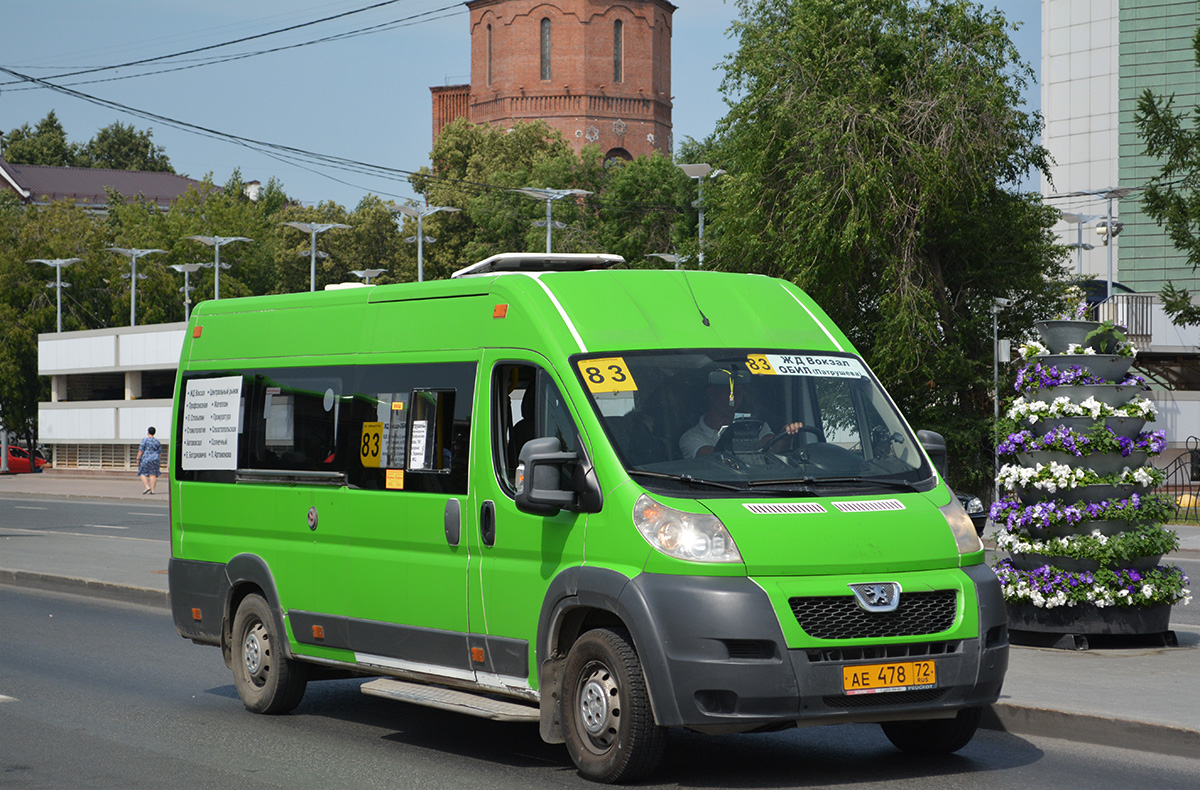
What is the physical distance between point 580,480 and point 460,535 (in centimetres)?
100

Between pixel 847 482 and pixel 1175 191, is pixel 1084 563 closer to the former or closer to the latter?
pixel 847 482

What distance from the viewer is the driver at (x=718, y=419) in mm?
6973

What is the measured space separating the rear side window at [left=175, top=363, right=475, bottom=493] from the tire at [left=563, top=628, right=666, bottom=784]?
1.24 m

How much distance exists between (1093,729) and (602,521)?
3.03 m

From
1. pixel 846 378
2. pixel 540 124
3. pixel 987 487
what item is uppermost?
pixel 540 124

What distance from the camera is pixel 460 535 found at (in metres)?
7.61

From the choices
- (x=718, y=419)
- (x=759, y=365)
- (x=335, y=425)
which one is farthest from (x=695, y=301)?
(x=335, y=425)

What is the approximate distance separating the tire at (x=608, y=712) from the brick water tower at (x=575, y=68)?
309ft

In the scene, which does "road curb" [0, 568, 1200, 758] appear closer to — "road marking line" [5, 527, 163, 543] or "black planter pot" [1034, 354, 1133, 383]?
"black planter pot" [1034, 354, 1133, 383]

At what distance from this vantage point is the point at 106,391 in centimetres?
6681

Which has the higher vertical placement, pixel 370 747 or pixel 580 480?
pixel 580 480

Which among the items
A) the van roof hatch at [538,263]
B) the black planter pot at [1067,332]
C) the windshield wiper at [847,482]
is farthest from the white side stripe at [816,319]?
the black planter pot at [1067,332]

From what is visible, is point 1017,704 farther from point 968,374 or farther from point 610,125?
point 610,125

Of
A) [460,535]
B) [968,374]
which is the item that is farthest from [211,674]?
[968,374]
